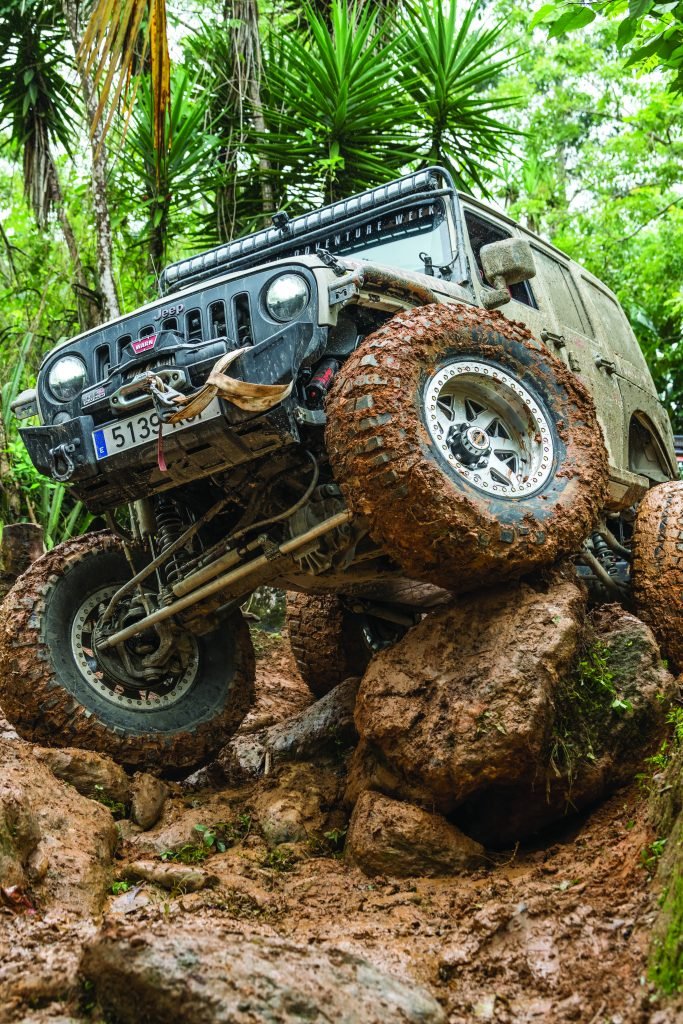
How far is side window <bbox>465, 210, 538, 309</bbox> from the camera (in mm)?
6117

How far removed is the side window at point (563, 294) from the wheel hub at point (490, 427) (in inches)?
77.7

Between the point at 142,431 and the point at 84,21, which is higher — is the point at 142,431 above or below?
below

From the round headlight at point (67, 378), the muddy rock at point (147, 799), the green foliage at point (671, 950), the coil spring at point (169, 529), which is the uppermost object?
the round headlight at point (67, 378)

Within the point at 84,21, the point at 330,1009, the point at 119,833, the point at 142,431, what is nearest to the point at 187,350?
the point at 142,431

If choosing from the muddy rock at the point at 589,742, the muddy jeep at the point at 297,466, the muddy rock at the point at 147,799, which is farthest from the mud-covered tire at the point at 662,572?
the muddy rock at the point at 147,799

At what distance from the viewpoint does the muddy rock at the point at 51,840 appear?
4012 mm

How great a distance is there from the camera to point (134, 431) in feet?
15.7

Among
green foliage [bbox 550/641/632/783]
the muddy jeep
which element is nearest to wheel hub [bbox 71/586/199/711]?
the muddy jeep

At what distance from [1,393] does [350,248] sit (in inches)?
184

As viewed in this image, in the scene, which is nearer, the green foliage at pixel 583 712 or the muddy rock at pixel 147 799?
the green foliage at pixel 583 712

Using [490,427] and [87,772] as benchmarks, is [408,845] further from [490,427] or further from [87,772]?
[490,427]

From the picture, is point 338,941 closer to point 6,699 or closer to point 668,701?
point 668,701

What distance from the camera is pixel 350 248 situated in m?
6.11

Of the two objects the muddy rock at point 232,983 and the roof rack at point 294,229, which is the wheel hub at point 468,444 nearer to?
the roof rack at point 294,229
